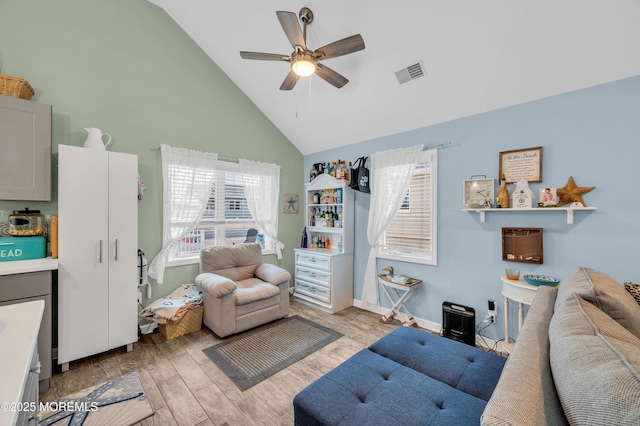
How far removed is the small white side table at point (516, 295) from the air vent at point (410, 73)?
2304mm

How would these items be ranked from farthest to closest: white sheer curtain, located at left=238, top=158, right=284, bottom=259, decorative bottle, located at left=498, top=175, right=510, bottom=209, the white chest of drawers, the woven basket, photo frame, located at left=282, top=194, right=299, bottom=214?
photo frame, located at left=282, top=194, right=299, bottom=214, white sheer curtain, located at left=238, top=158, right=284, bottom=259, the white chest of drawers, decorative bottle, located at left=498, top=175, right=510, bottom=209, the woven basket

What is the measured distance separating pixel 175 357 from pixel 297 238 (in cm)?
259

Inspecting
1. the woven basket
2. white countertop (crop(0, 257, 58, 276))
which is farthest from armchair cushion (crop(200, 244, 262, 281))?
the woven basket

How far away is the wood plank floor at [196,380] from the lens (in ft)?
6.07

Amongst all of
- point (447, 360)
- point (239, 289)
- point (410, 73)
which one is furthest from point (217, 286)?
point (410, 73)

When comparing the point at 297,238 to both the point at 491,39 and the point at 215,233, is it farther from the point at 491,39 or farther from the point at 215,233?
the point at 491,39

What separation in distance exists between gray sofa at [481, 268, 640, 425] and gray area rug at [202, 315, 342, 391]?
2031mm

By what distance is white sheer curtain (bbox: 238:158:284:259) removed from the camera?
4028 mm

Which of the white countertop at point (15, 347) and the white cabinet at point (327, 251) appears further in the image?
the white cabinet at point (327, 251)

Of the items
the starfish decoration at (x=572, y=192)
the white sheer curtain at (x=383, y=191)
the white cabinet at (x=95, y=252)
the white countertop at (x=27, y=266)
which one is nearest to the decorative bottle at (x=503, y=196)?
the starfish decoration at (x=572, y=192)

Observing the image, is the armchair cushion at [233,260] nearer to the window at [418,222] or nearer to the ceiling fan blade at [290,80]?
the window at [418,222]

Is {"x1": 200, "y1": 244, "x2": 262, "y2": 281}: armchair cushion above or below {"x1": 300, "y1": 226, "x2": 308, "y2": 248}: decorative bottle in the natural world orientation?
below

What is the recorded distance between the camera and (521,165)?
2.59 metres

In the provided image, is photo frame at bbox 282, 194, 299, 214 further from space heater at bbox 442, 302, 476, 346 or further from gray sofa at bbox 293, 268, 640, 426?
gray sofa at bbox 293, 268, 640, 426
